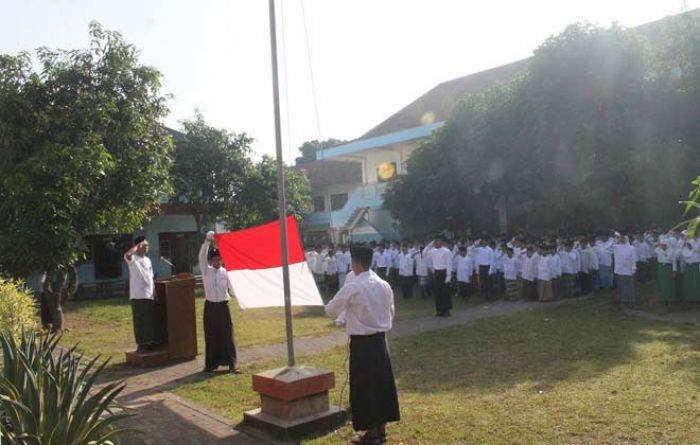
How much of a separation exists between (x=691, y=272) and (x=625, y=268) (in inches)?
49.6

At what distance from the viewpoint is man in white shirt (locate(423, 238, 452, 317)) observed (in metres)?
13.1

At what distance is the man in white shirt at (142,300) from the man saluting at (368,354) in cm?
463

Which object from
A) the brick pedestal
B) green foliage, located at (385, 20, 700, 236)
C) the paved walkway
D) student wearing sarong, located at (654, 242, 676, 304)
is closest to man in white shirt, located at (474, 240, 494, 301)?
green foliage, located at (385, 20, 700, 236)

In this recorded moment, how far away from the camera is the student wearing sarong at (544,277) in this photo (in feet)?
46.8

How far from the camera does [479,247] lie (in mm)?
16016

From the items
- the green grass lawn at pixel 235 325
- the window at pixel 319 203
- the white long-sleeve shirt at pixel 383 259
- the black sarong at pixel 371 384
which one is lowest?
the green grass lawn at pixel 235 325

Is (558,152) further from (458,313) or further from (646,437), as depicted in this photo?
(646,437)

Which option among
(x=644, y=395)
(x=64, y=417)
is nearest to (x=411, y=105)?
(x=644, y=395)

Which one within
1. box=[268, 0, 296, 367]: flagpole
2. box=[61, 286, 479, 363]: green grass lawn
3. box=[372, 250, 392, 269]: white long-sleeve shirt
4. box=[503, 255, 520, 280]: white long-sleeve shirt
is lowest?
box=[61, 286, 479, 363]: green grass lawn

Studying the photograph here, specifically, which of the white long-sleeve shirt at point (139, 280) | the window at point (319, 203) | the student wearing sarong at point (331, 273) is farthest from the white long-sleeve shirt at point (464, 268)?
the window at point (319, 203)

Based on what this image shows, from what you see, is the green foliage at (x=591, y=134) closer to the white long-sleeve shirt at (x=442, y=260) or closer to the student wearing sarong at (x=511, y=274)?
the student wearing sarong at (x=511, y=274)

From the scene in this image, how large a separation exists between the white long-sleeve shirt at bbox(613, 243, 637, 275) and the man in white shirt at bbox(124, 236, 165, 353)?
9282mm

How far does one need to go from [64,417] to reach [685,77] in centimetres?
1522

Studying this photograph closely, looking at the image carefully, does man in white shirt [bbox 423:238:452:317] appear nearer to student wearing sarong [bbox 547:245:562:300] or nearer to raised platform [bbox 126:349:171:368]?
student wearing sarong [bbox 547:245:562:300]
